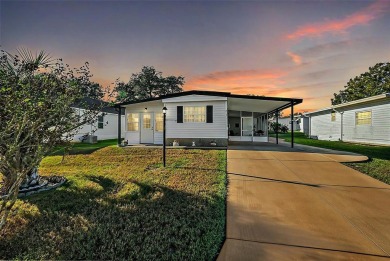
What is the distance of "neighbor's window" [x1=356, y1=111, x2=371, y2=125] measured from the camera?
14242mm

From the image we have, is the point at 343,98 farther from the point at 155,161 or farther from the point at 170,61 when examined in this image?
the point at 155,161

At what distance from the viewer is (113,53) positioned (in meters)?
11.4

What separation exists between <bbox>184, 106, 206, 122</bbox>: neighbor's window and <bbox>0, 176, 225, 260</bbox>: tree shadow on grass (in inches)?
290

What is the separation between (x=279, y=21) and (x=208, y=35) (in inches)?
150

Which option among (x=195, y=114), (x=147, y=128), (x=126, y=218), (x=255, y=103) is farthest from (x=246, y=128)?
(x=126, y=218)

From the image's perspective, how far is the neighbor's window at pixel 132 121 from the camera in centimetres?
1352

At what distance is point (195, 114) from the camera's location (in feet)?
38.3

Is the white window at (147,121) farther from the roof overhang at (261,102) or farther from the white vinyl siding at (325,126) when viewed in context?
the white vinyl siding at (325,126)

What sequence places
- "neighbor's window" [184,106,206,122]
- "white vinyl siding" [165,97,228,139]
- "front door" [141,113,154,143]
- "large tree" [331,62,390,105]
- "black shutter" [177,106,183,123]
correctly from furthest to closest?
"large tree" [331,62,390,105]
"front door" [141,113,154,143]
"black shutter" [177,106,183,123]
"neighbor's window" [184,106,206,122]
"white vinyl siding" [165,97,228,139]

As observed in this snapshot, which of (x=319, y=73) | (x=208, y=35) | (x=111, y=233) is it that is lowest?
(x=111, y=233)

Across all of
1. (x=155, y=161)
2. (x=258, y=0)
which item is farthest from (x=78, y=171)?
(x=258, y=0)

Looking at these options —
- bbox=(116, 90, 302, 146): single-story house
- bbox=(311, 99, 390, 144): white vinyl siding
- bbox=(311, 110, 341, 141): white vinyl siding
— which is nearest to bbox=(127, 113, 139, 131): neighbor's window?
bbox=(116, 90, 302, 146): single-story house

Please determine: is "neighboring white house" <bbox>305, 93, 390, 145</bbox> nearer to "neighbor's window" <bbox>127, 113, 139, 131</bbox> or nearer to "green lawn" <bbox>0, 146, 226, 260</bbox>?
"green lawn" <bbox>0, 146, 226, 260</bbox>

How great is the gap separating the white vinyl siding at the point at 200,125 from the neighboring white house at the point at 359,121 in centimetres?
1123
